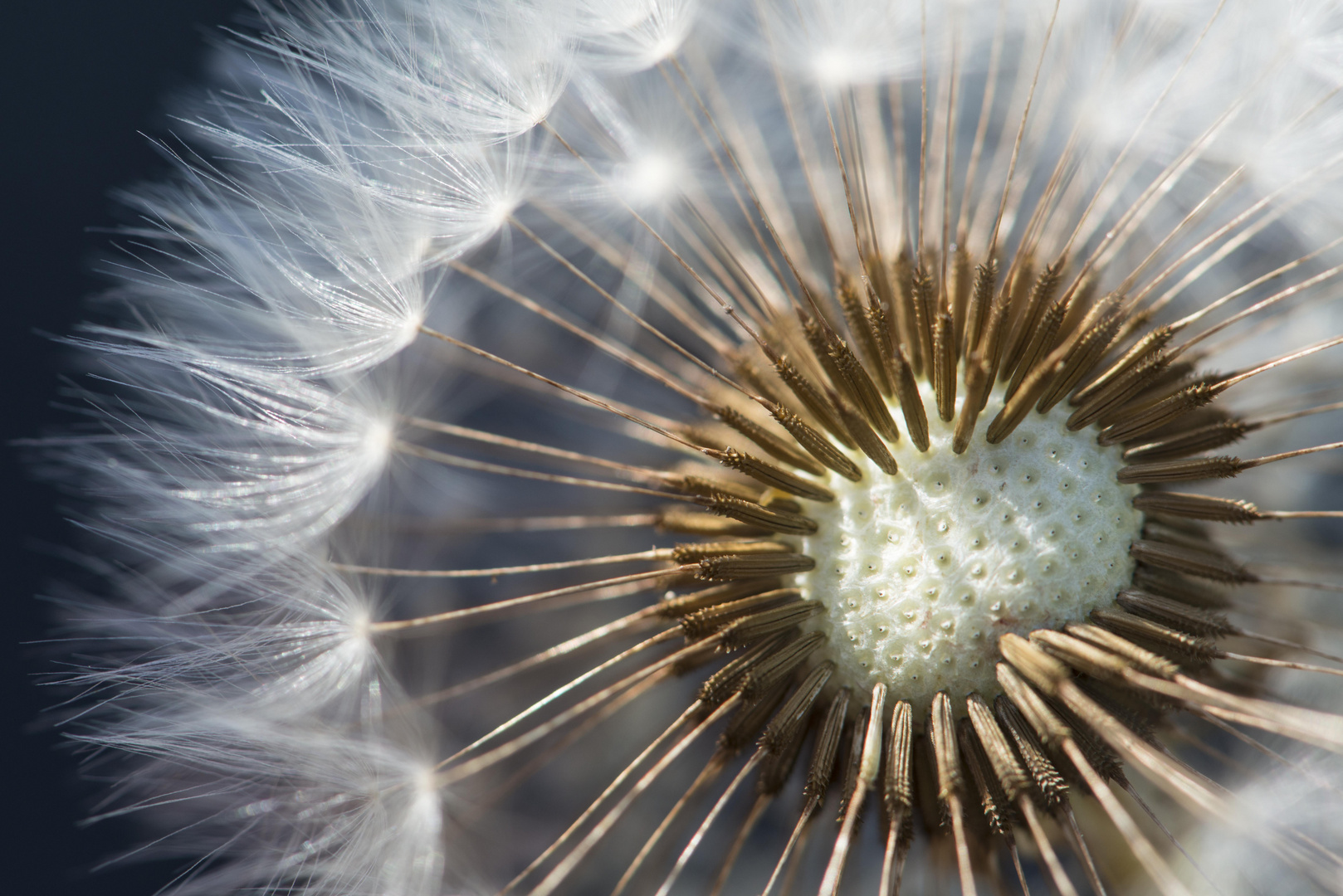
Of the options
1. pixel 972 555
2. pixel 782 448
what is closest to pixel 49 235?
pixel 782 448

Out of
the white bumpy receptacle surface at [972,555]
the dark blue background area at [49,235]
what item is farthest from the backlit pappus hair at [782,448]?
the dark blue background area at [49,235]

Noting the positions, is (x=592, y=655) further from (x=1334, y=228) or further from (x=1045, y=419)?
(x=1334, y=228)

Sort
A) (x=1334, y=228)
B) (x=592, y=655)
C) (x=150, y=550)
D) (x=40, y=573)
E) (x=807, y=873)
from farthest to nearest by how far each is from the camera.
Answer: (x=40, y=573) < (x=592, y=655) < (x=807, y=873) < (x=1334, y=228) < (x=150, y=550)

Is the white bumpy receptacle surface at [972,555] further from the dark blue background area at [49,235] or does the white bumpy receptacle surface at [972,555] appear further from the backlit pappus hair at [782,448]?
the dark blue background area at [49,235]

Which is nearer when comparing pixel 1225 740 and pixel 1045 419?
pixel 1045 419

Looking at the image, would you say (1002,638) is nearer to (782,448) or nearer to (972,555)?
(972,555)

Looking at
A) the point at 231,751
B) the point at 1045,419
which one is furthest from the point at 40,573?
the point at 1045,419

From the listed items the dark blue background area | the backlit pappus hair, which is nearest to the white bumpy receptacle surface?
the backlit pappus hair
